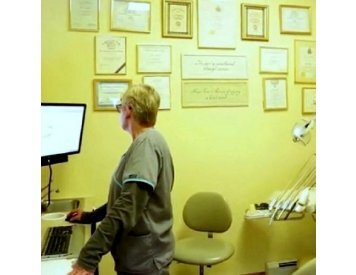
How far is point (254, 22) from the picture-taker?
315cm

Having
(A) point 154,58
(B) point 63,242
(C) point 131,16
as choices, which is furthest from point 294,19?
(B) point 63,242

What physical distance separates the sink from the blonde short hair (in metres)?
1.11

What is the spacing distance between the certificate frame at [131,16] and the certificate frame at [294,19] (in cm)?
110

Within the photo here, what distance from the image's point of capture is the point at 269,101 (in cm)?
321

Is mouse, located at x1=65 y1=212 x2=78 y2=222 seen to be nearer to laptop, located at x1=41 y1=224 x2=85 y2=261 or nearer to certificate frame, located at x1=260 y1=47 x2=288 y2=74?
laptop, located at x1=41 y1=224 x2=85 y2=261

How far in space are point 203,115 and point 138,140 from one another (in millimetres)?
1480

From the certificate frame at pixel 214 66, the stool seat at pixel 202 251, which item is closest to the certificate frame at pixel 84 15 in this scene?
the certificate frame at pixel 214 66

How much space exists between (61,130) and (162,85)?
835 millimetres

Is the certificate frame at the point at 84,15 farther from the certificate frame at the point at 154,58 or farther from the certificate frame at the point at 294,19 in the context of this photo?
the certificate frame at the point at 294,19

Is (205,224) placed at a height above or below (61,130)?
below

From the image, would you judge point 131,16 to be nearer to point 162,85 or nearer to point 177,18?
point 177,18

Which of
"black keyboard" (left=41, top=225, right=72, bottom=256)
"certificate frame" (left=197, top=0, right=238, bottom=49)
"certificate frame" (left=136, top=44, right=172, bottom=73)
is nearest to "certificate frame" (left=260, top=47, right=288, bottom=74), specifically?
"certificate frame" (left=197, top=0, right=238, bottom=49)

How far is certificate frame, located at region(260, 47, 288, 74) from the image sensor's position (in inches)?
125
